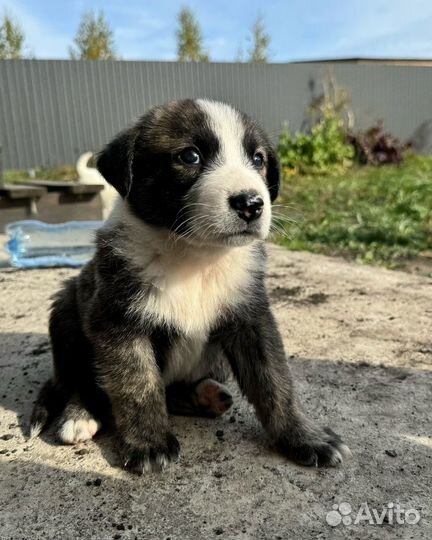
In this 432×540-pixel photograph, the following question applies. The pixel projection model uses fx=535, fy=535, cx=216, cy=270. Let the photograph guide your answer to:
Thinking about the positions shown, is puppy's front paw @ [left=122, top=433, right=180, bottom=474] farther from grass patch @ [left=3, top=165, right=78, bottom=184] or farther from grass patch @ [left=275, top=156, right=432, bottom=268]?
grass patch @ [left=3, top=165, right=78, bottom=184]

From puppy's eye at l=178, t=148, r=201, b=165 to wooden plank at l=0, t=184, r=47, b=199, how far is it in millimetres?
5139

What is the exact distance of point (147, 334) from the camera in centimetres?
226

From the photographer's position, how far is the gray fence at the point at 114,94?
535 inches

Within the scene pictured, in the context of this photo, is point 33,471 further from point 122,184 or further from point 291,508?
point 122,184

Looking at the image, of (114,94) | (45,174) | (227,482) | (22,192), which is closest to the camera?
(227,482)

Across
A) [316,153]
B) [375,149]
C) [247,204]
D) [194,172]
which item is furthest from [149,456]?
[375,149]

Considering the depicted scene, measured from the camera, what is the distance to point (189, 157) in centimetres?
234

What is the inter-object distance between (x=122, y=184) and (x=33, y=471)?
50.1 inches

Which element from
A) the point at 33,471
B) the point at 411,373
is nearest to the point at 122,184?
the point at 33,471

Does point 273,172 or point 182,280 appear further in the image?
point 273,172

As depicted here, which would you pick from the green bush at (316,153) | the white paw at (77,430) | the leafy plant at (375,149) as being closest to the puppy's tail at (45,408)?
the white paw at (77,430)

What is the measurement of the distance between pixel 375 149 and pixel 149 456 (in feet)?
45.9

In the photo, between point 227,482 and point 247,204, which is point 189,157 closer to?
point 247,204

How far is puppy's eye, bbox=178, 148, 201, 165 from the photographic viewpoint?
2342mm
